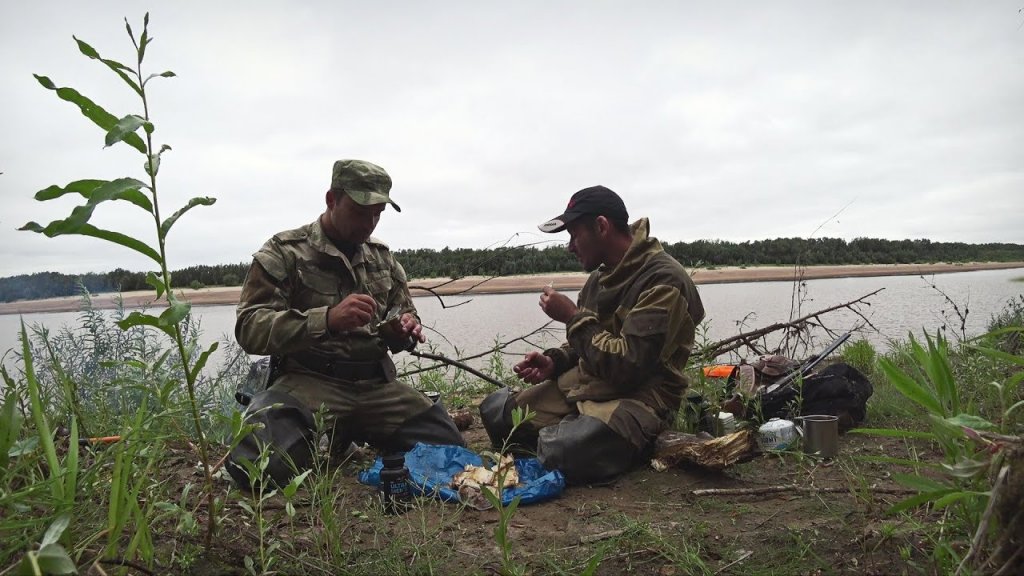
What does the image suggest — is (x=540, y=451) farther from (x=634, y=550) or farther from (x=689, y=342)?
(x=634, y=550)

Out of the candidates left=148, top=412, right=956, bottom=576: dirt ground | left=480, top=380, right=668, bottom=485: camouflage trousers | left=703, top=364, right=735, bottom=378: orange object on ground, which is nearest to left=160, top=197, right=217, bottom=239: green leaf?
left=148, top=412, right=956, bottom=576: dirt ground

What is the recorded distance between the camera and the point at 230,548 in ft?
6.94

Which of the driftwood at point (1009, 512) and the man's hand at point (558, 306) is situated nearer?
the driftwood at point (1009, 512)

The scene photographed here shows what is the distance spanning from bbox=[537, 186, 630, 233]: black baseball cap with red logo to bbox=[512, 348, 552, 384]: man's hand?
3.17 ft

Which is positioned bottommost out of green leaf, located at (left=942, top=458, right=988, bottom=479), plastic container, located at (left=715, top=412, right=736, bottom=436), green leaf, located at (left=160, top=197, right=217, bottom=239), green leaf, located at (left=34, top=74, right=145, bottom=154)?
plastic container, located at (left=715, top=412, right=736, bottom=436)

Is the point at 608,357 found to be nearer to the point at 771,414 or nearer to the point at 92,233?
the point at 771,414

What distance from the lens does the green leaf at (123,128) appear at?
1.50m

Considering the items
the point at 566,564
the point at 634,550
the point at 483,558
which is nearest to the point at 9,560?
Result: the point at 483,558

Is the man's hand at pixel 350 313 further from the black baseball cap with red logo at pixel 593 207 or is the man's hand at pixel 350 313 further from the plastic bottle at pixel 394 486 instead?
the black baseball cap with red logo at pixel 593 207

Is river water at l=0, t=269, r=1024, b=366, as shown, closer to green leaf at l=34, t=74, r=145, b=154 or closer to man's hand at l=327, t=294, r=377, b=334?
man's hand at l=327, t=294, r=377, b=334

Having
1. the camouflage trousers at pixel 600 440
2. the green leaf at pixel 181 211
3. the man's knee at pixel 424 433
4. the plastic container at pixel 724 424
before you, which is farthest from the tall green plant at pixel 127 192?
the plastic container at pixel 724 424

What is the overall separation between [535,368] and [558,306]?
0.53 meters

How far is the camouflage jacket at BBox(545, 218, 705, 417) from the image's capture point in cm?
393

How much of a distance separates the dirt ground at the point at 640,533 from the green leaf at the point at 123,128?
4.54 feet
